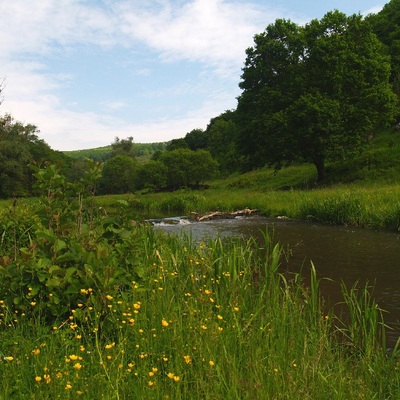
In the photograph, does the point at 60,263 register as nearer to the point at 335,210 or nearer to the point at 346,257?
the point at 346,257

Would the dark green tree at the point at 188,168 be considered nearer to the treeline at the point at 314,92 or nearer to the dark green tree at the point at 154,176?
the dark green tree at the point at 154,176

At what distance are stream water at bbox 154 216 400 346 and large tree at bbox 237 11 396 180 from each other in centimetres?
1305

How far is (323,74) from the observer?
30.7m

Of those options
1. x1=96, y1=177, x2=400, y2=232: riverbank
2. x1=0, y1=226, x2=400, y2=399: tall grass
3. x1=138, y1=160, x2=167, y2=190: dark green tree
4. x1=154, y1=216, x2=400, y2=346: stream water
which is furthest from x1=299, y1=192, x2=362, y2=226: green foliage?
x1=138, y1=160, x2=167, y2=190: dark green tree

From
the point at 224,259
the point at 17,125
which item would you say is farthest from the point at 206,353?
the point at 17,125

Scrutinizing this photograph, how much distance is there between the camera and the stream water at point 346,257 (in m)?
7.75

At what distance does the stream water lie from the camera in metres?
7.75

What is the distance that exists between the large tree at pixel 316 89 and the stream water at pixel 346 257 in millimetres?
13049

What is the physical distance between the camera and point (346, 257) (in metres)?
11.3

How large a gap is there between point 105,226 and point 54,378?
2.64m

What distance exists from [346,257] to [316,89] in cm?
2214

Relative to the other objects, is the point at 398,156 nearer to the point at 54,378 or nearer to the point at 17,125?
the point at 54,378

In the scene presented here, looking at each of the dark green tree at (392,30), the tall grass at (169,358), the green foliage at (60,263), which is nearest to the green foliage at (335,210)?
the tall grass at (169,358)

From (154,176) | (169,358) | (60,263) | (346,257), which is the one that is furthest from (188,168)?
(169,358)
